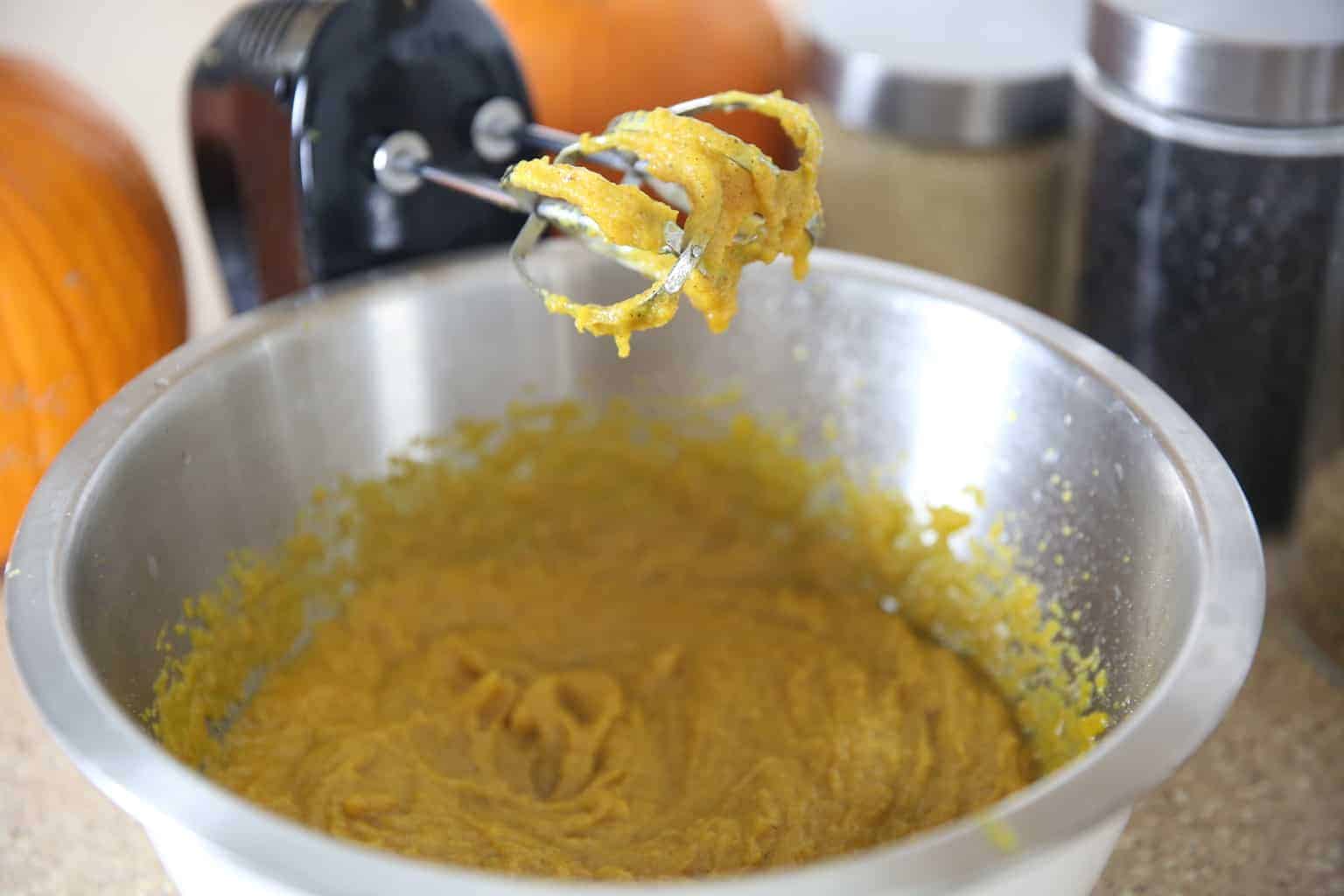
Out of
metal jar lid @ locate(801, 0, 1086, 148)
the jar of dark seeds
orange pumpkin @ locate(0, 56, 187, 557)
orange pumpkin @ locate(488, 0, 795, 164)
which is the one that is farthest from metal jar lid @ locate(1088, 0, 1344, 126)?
orange pumpkin @ locate(0, 56, 187, 557)

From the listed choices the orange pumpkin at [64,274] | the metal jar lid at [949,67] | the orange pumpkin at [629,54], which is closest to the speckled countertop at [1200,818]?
the orange pumpkin at [64,274]

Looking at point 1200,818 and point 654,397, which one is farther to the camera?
point 654,397

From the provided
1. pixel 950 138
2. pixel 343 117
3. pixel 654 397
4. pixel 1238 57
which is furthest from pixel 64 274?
pixel 1238 57

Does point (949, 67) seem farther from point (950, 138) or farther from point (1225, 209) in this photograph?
point (1225, 209)

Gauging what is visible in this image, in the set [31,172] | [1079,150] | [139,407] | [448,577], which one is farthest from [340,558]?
[1079,150]

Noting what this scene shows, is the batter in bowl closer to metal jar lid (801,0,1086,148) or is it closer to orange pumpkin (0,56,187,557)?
orange pumpkin (0,56,187,557)

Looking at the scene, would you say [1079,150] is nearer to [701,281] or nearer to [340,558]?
[701,281]
